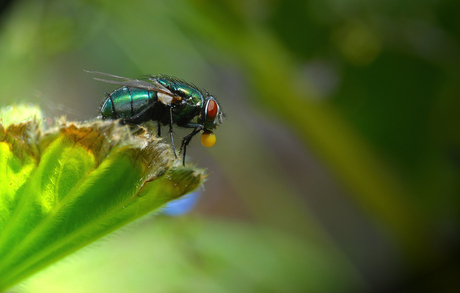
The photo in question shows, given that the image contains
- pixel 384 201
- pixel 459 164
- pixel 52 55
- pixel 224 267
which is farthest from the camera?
pixel 52 55

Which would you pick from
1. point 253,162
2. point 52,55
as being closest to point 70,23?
point 52,55

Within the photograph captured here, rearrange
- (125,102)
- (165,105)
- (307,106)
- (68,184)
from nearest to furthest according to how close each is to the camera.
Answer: (68,184)
(125,102)
(165,105)
(307,106)

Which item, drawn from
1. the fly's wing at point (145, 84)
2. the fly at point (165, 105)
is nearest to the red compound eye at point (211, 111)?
the fly at point (165, 105)

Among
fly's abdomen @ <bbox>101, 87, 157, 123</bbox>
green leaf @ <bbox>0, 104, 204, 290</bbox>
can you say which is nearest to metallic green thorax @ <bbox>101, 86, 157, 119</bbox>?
fly's abdomen @ <bbox>101, 87, 157, 123</bbox>

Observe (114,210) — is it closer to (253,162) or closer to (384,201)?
(384,201)

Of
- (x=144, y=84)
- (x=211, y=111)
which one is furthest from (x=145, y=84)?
(x=211, y=111)

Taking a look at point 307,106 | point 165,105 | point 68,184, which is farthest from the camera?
point 307,106

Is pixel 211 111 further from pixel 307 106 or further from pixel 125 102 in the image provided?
pixel 307 106
